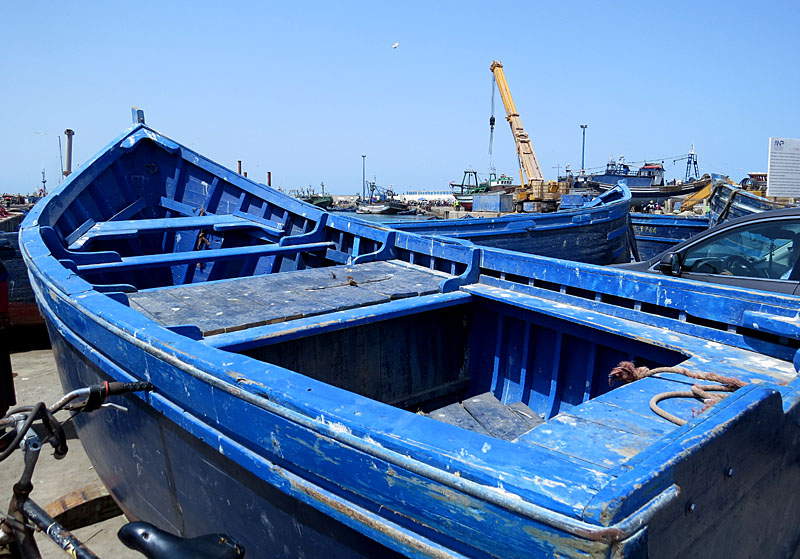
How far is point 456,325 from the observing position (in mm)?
4340

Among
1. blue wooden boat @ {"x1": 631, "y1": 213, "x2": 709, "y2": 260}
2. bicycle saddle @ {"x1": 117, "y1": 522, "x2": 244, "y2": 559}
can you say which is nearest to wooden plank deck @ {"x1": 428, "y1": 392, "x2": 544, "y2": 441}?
bicycle saddle @ {"x1": 117, "y1": 522, "x2": 244, "y2": 559}

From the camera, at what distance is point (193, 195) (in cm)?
755

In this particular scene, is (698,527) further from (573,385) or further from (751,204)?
(751,204)

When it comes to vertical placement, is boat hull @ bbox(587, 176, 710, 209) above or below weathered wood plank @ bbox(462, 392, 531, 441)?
above

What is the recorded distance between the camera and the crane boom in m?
30.3

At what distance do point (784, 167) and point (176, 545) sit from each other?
10038mm

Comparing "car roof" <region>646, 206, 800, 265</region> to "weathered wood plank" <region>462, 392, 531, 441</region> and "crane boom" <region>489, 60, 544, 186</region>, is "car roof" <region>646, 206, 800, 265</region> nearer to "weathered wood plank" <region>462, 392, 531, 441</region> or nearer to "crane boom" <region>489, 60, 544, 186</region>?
"weathered wood plank" <region>462, 392, 531, 441</region>

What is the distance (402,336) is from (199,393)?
211 centimetres

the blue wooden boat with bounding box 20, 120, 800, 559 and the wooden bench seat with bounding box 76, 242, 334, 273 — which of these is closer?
the blue wooden boat with bounding box 20, 120, 800, 559

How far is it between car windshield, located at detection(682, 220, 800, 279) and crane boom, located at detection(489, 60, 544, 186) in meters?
26.3

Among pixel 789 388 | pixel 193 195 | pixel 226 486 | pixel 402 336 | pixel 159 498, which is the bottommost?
pixel 159 498

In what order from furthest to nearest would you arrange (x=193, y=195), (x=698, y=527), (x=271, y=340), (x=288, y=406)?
(x=193, y=195), (x=271, y=340), (x=288, y=406), (x=698, y=527)

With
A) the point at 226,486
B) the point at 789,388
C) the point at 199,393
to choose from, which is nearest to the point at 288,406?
the point at 199,393

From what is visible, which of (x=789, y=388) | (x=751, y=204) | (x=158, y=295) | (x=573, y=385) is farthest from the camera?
(x=751, y=204)
